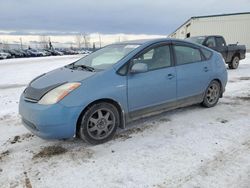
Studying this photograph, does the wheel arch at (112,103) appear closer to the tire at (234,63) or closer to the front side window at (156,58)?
the front side window at (156,58)

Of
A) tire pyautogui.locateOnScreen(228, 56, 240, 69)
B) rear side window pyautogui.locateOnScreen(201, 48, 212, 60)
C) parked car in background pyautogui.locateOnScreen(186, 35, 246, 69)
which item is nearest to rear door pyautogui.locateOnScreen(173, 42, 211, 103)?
rear side window pyautogui.locateOnScreen(201, 48, 212, 60)

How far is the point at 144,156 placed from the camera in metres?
3.85

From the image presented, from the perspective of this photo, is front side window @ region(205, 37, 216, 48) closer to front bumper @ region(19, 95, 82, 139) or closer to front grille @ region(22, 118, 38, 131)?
Result: front bumper @ region(19, 95, 82, 139)

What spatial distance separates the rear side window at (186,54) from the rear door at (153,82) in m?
0.21

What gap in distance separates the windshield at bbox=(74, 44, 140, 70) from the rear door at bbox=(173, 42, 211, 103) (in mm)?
988

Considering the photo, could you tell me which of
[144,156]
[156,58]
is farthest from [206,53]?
[144,156]

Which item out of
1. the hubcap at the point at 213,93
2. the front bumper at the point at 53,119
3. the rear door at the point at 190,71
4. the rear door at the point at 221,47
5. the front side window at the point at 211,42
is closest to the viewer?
the front bumper at the point at 53,119

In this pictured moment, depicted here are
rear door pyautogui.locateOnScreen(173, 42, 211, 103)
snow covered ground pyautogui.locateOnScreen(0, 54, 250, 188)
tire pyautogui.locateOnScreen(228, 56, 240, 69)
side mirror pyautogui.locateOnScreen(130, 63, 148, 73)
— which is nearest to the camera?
snow covered ground pyautogui.locateOnScreen(0, 54, 250, 188)

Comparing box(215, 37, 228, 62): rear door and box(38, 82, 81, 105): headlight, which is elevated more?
box(215, 37, 228, 62): rear door

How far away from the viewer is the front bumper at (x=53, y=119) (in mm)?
3867

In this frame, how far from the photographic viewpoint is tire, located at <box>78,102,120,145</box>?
13.5 ft

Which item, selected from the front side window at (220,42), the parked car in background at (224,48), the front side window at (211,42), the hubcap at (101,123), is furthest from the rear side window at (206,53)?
the front side window at (220,42)

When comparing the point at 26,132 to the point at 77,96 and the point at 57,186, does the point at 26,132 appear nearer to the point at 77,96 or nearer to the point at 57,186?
the point at 77,96

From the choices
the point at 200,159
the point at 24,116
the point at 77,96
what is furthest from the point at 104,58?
the point at 200,159
